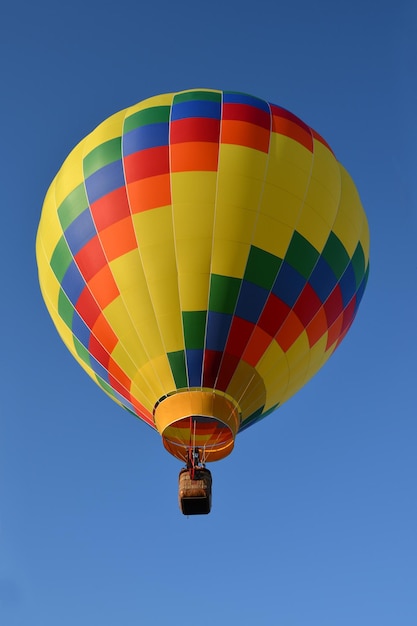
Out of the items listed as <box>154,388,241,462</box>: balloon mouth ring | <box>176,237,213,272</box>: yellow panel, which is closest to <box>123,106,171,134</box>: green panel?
<box>176,237,213,272</box>: yellow panel

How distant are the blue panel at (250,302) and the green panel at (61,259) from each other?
2.21 m

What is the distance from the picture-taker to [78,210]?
1052cm

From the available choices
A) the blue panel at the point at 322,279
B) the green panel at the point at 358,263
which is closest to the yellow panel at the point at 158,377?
the blue panel at the point at 322,279

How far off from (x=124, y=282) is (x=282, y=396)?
2.40 metres

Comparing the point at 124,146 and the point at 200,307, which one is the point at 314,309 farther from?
the point at 124,146

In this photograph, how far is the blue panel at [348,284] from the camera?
35.6 feet

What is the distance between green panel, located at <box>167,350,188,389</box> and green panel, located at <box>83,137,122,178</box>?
2.52 metres

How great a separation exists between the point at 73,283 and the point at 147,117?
2.22 metres

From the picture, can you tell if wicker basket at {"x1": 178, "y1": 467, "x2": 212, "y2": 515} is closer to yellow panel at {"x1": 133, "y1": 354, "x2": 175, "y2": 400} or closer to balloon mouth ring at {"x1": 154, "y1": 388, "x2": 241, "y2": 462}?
balloon mouth ring at {"x1": 154, "y1": 388, "x2": 241, "y2": 462}

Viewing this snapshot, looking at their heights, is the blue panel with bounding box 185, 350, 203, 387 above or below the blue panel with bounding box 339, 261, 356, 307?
below

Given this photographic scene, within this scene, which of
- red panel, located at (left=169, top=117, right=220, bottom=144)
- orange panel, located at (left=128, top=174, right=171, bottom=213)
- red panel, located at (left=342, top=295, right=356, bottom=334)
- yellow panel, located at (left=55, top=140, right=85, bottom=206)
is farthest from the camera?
red panel, located at (left=342, top=295, right=356, bottom=334)

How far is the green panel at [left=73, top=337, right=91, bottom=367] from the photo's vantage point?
10.8 m

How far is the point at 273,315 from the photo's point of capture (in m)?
9.95

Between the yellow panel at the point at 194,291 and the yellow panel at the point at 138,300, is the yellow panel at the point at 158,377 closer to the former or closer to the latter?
the yellow panel at the point at 138,300
